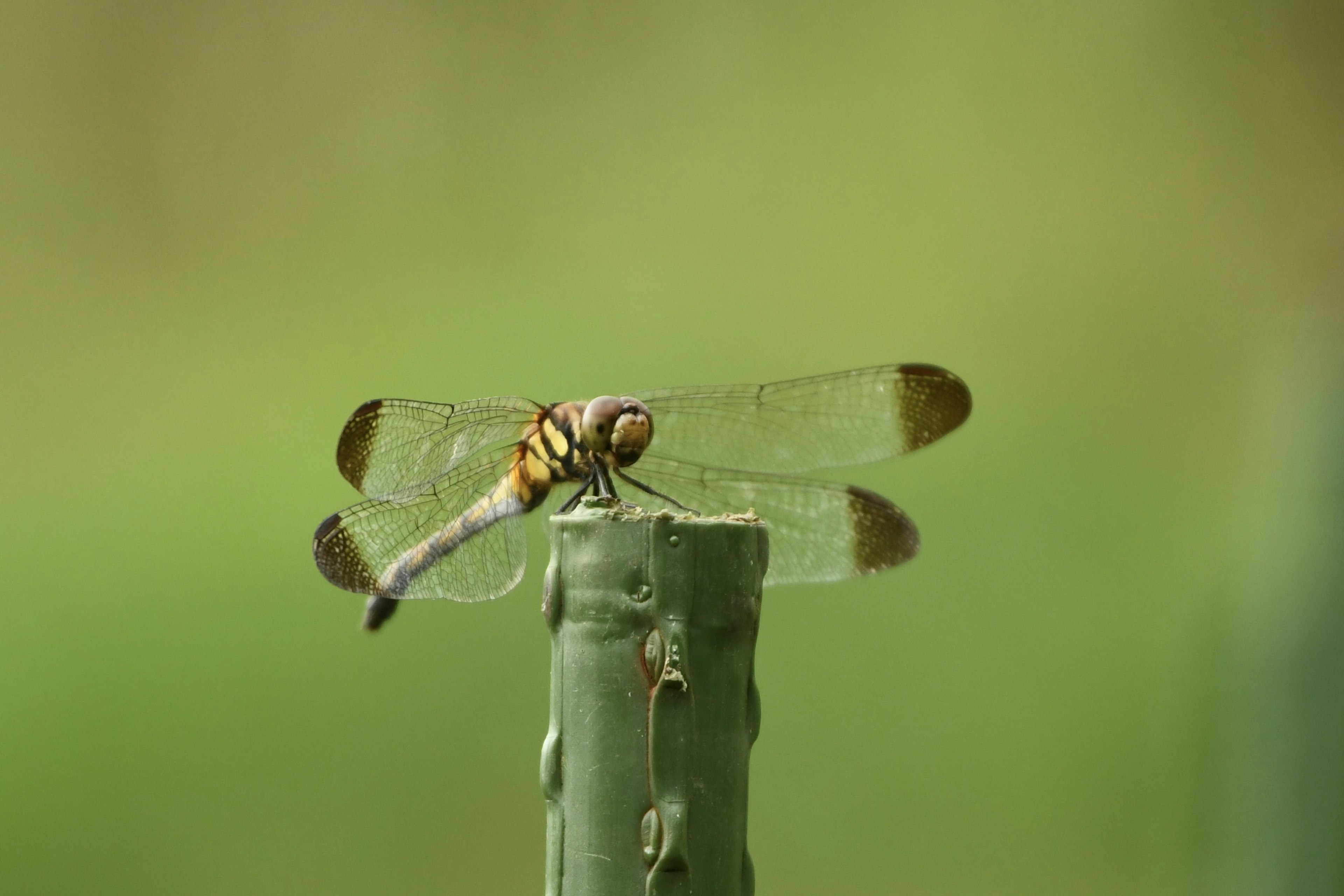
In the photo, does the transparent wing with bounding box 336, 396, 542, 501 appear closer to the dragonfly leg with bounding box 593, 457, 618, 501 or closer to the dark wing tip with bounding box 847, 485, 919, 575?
the dragonfly leg with bounding box 593, 457, 618, 501

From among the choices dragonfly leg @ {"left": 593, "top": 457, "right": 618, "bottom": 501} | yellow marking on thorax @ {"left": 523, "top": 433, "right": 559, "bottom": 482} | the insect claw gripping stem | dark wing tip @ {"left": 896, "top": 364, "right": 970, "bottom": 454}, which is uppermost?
dark wing tip @ {"left": 896, "top": 364, "right": 970, "bottom": 454}

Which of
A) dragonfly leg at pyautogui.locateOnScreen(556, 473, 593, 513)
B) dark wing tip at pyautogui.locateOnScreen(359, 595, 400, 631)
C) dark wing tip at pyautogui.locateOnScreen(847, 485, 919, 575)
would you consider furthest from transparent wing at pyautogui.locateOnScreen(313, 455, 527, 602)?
dark wing tip at pyautogui.locateOnScreen(847, 485, 919, 575)

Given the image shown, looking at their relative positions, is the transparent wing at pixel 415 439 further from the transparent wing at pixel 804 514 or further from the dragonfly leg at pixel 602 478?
the transparent wing at pixel 804 514

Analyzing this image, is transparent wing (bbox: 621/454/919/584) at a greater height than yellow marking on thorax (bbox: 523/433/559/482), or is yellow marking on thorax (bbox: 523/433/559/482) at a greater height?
yellow marking on thorax (bbox: 523/433/559/482)

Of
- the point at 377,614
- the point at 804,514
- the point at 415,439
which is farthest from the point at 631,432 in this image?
the point at 377,614

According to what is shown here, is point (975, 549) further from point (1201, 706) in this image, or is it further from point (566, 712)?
point (566, 712)

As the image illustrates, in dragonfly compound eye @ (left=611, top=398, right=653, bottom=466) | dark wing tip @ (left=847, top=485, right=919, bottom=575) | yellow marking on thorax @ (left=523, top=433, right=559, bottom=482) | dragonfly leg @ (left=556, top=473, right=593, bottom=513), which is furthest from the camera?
dark wing tip @ (left=847, top=485, right=919, bottom=575)

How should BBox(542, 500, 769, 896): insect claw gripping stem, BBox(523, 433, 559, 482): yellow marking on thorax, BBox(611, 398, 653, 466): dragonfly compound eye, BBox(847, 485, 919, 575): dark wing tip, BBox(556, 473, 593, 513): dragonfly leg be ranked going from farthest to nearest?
BBox(847, 485, 919, 575): dark wing tip → BBox(523, 433, 559, 482): yellow marking on thorax → BBox(611, 398, 653, 466): dragonfly compound eye → BBox(556, 473, 593, 513): dragonfly leg → BBox(542, 500, 769, 896): insect claw gripping stem

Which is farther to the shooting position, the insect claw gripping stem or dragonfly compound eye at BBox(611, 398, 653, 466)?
dragonfly compound eye at BBox(611, 398, 653, 466)
